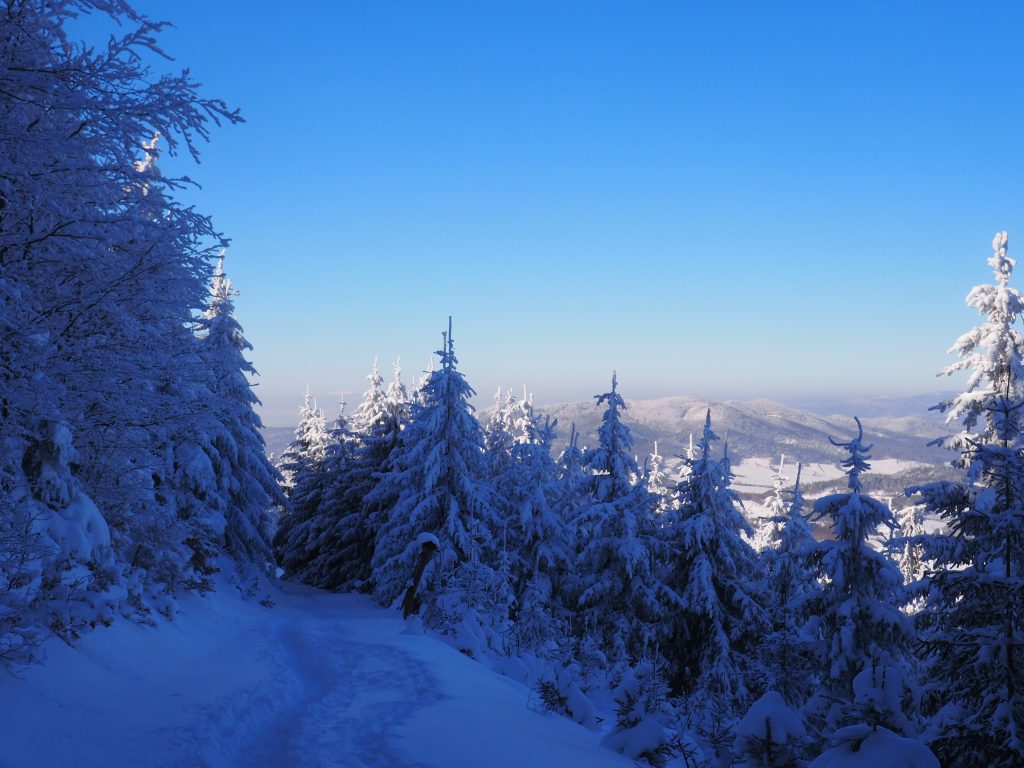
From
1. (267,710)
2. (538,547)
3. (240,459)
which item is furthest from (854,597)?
(240,459)

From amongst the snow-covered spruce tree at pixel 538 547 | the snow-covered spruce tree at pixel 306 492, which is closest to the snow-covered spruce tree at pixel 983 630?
the snow-covered spruce tree at pixel 538 547

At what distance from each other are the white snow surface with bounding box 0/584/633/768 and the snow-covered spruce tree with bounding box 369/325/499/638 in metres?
10.2

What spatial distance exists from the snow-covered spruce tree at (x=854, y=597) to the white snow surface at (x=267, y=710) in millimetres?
6092

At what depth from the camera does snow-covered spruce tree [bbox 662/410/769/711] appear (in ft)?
65.4

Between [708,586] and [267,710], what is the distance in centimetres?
1500

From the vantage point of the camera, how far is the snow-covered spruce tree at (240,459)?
24312mm

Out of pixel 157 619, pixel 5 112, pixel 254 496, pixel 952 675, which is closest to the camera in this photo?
pixel 5 112

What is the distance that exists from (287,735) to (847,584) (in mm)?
10978

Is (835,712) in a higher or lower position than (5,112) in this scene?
lower

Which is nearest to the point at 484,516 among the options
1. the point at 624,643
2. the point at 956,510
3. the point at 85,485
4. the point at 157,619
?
the point at 624,643

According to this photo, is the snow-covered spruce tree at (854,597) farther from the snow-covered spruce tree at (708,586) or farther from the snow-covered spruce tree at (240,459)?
the snow-covered spruce tree at (240,459)

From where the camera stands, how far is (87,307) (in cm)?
753

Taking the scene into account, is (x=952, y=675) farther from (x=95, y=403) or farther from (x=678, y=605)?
(x=678, y=605)

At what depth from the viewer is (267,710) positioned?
8461 mm
